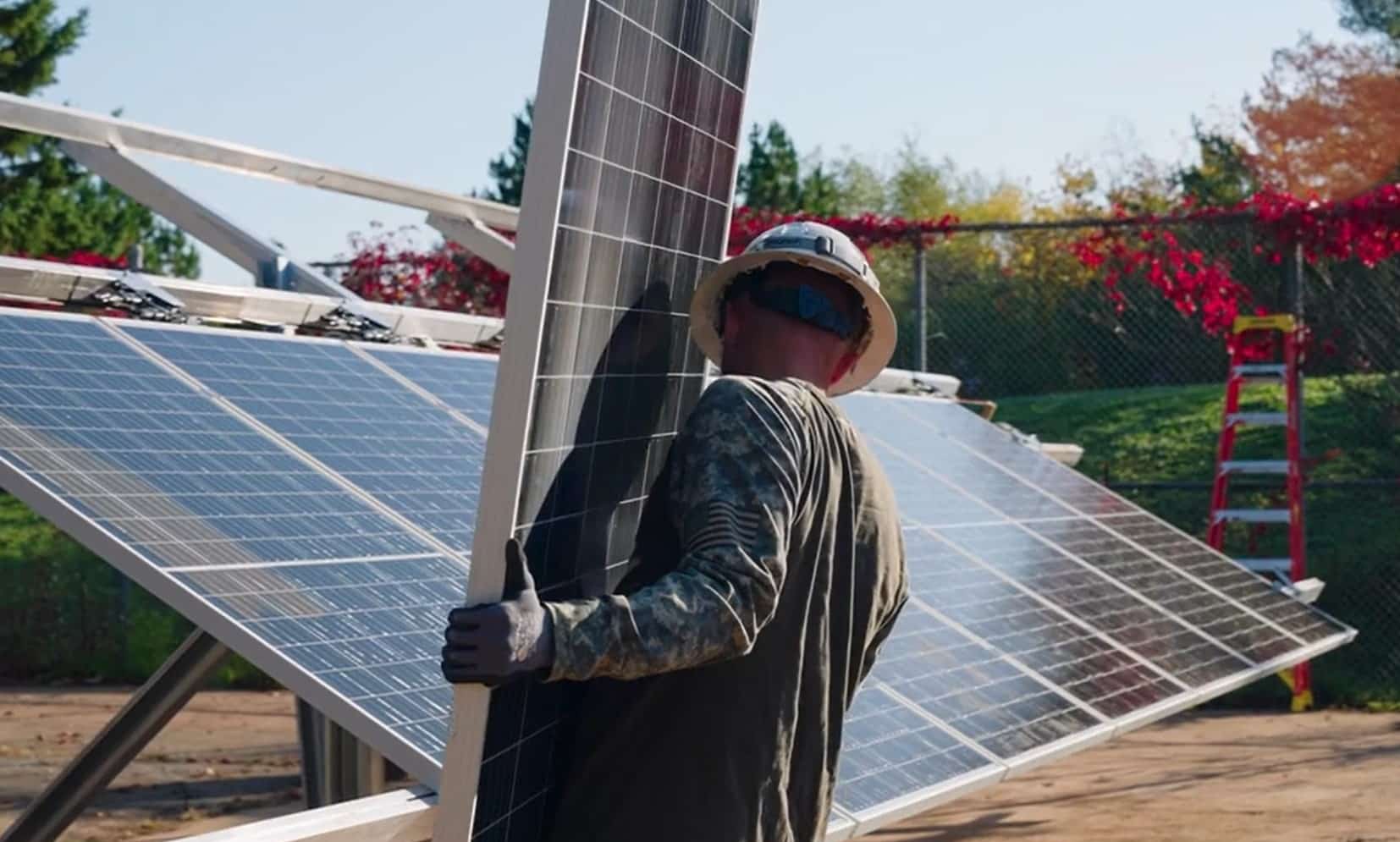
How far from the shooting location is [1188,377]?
1980 centimetres

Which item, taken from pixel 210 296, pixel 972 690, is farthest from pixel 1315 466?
pixel 210 296

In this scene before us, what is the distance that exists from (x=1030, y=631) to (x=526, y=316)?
4783mm

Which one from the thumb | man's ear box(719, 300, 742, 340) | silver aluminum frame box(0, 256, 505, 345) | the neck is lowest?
the thumb

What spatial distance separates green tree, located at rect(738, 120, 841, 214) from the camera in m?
33.3

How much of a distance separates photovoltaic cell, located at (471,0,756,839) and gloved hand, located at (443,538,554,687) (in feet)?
0.16

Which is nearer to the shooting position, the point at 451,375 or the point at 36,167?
the point at 451,375

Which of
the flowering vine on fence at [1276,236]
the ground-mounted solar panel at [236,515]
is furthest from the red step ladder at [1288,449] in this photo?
the ground-mounted solar panel at [236,515]

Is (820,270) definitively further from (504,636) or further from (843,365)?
(504,636)

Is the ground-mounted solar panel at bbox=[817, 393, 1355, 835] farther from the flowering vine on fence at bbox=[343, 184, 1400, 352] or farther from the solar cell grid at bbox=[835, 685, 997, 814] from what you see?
the flowering vine on fence at bbox=[343, 184, 1400, 352]

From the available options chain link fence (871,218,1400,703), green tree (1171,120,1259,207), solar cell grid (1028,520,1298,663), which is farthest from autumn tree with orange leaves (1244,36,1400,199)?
solar cell grid (1028,520,1298,663)

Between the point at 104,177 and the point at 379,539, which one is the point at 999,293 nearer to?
the point at 104,177

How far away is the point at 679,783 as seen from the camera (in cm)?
314

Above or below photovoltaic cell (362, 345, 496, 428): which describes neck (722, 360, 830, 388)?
above

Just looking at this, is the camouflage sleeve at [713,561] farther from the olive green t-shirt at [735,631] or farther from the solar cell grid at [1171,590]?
the solar cell grid at [1171,590]
